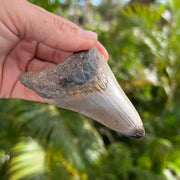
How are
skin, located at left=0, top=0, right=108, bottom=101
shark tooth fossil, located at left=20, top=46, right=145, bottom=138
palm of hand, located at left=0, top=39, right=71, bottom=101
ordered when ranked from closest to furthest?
shark tooth fossil, located at left=20, top=46, right=145, bottom=138
skin, located at left=0, top=0, right=108, bottom=101
palm of hand, located at left=0, top=39, right=71, bottom=101

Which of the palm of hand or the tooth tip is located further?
the palm of hand

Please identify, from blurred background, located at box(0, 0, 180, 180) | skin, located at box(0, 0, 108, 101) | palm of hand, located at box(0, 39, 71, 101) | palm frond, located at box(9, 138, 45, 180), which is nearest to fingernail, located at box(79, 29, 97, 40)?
skin, located at box(0, 0, 108, 101)

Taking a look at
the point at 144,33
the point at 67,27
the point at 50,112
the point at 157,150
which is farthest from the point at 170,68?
the point at 67,27

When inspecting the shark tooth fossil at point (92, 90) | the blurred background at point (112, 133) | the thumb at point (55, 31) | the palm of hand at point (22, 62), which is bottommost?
the blurred background at point (112, 133)

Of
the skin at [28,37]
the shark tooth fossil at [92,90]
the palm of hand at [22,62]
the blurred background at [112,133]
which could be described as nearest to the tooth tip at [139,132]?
the shark tooth fossil at [92,90]

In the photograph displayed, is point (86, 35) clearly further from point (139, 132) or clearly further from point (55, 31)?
point (139, 132)

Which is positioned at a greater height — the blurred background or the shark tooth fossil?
the shark tooth fossil

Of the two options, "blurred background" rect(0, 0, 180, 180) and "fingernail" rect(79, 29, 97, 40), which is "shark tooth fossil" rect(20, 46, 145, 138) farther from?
"blurred background" rect(0, 0, 180, 180)

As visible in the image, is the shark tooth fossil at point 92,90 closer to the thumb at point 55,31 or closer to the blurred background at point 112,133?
the thumb at point 55,31
